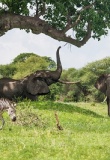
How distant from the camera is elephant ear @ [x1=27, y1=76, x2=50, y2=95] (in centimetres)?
3015

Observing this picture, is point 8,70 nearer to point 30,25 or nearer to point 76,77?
point 76,77

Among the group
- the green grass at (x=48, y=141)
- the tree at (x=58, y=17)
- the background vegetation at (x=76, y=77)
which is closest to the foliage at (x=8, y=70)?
the background vegetation at (x=76, y=77)

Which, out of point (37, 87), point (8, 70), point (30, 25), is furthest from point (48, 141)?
point (8, 70)

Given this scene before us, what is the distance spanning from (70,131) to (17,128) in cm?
192

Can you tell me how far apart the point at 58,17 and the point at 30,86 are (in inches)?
216

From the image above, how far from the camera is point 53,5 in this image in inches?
1229

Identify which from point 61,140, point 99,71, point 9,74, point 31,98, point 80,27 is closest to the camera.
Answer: point 61,140

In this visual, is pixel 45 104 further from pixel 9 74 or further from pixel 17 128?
pixel 9 74

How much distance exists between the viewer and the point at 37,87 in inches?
1190

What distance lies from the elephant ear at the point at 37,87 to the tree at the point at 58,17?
3682 millimetres

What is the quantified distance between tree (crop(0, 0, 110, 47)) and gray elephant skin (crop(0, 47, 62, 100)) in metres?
3.06

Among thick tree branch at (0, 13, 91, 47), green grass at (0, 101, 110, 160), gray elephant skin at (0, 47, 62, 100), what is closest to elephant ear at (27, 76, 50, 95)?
gray elephant skin at (0, 47, 62, 100)

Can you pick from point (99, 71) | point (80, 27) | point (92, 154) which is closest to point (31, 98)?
point (80, 27)

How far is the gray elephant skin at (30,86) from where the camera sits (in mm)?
30234
